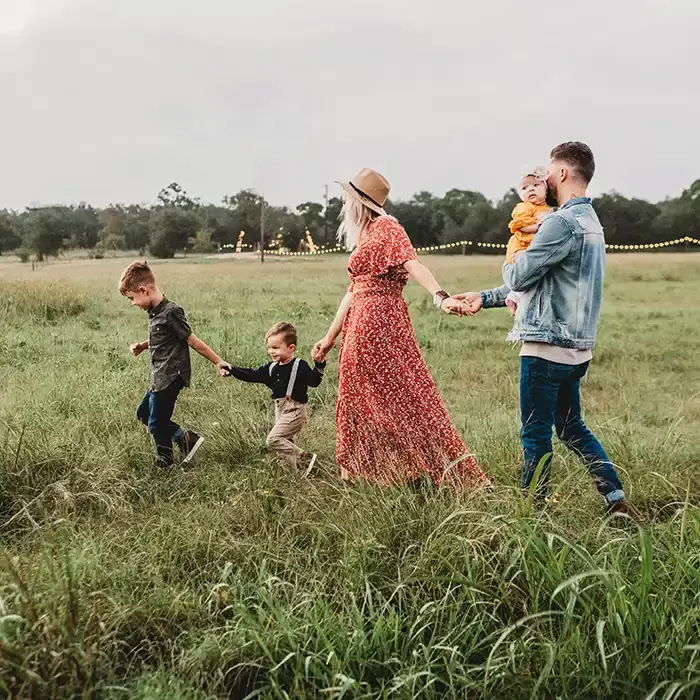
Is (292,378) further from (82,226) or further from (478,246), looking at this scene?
(478,246)

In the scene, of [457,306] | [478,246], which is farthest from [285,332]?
[478,246]

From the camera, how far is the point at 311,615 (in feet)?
7.85

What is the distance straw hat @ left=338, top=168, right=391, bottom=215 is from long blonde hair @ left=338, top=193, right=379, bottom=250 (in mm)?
26

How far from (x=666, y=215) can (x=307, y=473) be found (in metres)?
22.4

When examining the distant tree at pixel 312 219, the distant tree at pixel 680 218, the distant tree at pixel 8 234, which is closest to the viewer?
the distant tree at pixel 8 234

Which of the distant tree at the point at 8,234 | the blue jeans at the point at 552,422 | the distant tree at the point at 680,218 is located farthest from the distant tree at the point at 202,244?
the distant tree at the point at 680,218

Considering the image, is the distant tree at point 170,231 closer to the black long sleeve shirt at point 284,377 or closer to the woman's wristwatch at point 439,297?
the black long sleeve shirt at point 284,377

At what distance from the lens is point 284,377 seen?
4.15m

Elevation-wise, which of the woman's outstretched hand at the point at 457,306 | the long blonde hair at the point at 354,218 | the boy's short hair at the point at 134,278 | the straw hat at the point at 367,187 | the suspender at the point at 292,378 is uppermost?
the straw hat at the point at 367,187

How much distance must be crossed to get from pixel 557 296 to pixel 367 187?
3.92 ft

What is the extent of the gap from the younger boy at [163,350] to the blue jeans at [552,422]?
1.77 metres

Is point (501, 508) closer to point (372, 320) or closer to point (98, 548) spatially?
point (372, 320)

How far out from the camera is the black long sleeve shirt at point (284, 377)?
4.13 metres

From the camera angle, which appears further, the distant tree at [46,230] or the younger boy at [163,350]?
the distant tree at [46,230]
